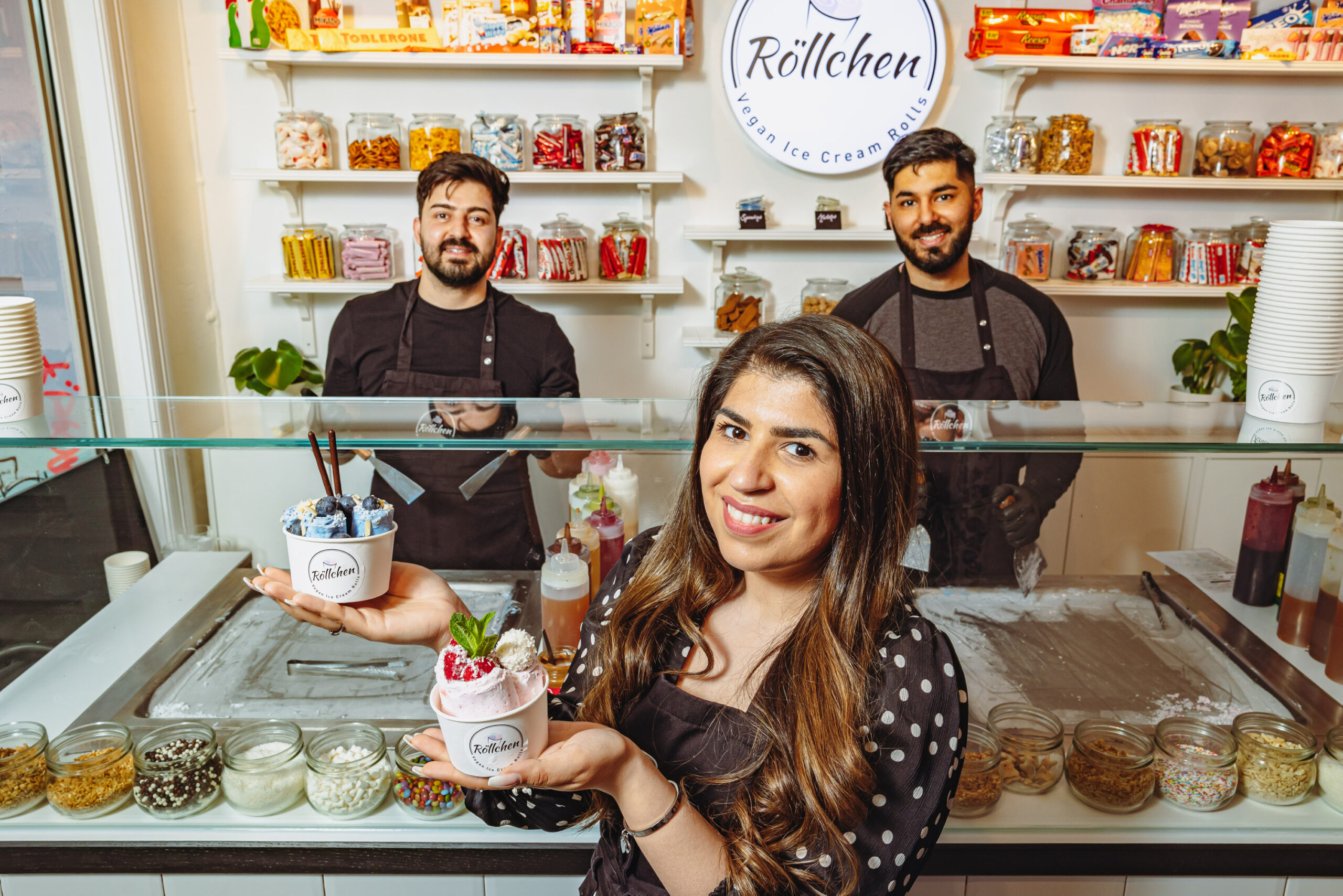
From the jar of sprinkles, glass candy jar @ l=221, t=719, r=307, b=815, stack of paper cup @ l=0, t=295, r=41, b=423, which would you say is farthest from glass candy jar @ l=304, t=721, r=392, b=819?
the jar of sprinkles

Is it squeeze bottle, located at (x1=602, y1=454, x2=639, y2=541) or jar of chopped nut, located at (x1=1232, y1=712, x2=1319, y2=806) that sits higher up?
squeeze bottle, located at (x1=602, y1=454, x2=639, y2=541)

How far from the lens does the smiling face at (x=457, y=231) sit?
2.81 m

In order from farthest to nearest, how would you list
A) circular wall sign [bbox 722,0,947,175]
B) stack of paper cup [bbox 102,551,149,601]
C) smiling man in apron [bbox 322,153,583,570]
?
circular wall sign [bbox 722,0,947,175]
smiling man in apron [bbox 322,153,583,570]
stack of paper cup [bbox 102,551,149,601]

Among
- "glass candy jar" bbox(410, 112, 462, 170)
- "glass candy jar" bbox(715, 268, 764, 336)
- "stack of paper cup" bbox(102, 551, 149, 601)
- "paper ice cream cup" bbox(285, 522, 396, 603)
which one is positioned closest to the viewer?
"paper ice cream cup" bbox(285, 522, 396, 603)

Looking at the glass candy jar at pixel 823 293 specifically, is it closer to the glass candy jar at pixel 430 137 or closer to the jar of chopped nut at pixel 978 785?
the glass candy jar at pixel 430 137

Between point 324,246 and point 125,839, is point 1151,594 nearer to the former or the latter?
point 125,839

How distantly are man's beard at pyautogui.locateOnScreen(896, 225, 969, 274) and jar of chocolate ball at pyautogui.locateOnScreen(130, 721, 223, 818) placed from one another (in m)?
2.20

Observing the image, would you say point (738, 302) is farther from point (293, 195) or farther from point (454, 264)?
point (293, 195)

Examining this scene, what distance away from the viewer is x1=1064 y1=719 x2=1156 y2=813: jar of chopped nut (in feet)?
5.04

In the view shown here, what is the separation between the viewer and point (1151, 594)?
1842 mm

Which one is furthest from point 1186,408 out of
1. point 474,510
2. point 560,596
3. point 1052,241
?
point 1052,241

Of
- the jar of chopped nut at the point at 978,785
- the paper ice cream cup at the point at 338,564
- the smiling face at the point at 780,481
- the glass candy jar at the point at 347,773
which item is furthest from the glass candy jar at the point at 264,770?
the jar of chopped nut at the point at 978,785

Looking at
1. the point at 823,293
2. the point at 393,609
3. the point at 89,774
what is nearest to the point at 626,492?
the point at 393,609

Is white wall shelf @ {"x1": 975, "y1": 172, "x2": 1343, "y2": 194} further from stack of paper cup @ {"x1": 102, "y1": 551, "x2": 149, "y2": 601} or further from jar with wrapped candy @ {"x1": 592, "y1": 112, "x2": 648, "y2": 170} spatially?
stack of paper cup @ {"x1": 102, "y1": 551, "x2": 149, "y2": 601}
